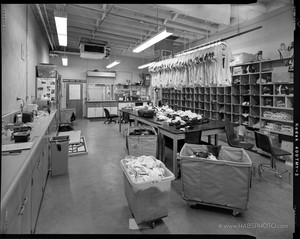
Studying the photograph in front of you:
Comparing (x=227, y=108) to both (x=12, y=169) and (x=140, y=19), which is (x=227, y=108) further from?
(x=12, y=169)

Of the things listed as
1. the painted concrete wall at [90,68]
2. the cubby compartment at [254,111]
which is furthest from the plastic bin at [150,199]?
the painted concrete wall at [90,68]

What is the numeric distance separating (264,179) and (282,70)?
2.51 m

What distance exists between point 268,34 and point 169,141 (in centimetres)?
392

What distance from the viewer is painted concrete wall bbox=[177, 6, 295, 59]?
4773 millimetres

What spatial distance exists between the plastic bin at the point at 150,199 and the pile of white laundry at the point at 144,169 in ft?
0.24

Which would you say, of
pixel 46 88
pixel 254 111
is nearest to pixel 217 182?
pixel 254 111

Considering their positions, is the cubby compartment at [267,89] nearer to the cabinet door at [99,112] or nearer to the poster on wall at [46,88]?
the poster on wall at [46,88]

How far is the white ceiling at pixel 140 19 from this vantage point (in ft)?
12.9

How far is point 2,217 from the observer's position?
40.8 inches

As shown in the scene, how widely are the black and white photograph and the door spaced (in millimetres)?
2543

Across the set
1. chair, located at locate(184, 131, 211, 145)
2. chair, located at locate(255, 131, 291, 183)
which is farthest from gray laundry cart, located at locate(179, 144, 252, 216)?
chair, located at locate(255, 131, 291, 183)

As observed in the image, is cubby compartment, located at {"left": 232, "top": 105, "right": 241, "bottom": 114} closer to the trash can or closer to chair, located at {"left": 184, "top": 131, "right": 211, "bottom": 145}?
chair, located at {"left": 184, "top": 131, "right": 211, "bottom": 145}

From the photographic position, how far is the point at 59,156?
3.45m

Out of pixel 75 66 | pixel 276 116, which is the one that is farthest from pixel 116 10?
pixel 75 66
